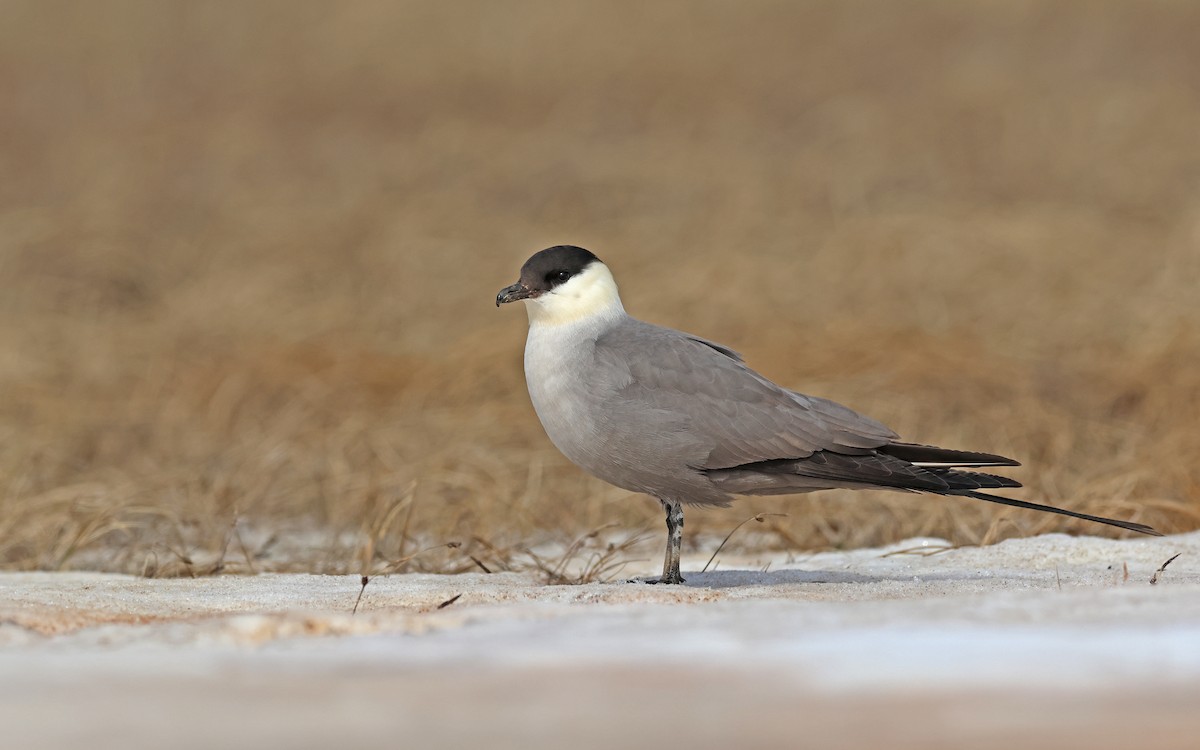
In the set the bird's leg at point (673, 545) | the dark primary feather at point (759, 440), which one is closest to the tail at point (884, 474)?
the dark primary feather at point (759, 440)

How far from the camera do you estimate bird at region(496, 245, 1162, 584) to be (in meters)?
4.21

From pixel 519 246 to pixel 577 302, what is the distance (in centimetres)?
648

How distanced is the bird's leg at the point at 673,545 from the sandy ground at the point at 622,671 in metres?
0.54

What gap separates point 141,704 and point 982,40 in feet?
47.8

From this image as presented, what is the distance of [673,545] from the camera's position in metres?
4.45

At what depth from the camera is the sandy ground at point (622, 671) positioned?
2.33 meters

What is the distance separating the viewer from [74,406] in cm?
787

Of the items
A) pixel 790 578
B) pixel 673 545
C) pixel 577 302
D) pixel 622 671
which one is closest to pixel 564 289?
pixel 577 302

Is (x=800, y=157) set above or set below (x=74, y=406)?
above

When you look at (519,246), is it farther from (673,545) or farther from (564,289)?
(673,545)

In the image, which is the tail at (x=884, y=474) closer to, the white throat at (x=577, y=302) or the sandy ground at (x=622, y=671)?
the sandy ground at (x=622, y=671)

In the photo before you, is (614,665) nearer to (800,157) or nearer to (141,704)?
(141,704)

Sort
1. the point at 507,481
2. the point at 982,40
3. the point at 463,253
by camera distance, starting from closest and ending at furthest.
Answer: the point at 507,481 < the point at 463,253 < the point at 982,40

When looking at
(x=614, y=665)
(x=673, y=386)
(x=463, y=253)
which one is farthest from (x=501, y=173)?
(x=614, y=665)
